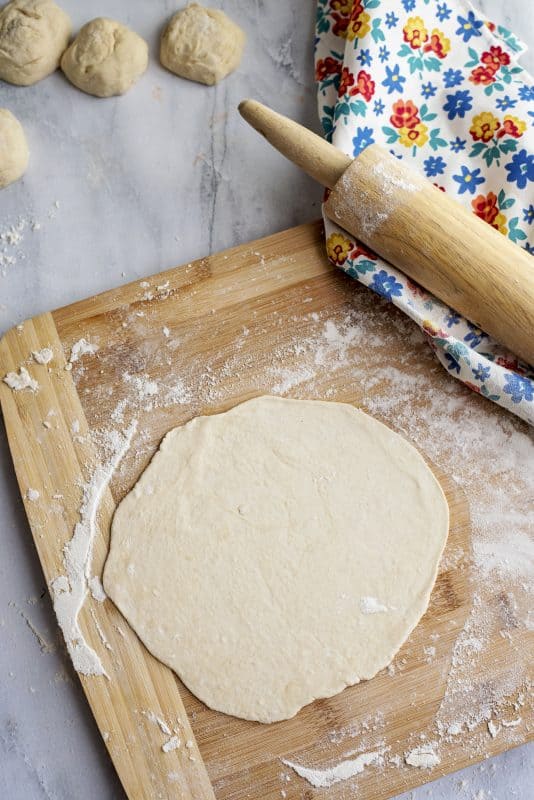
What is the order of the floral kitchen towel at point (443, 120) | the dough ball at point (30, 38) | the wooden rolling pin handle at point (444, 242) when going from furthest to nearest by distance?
the dough ball at point (30, 38)
the floral kitchen towel at point (443, 120)
the wooden rolling pin handle at point (444, 242)

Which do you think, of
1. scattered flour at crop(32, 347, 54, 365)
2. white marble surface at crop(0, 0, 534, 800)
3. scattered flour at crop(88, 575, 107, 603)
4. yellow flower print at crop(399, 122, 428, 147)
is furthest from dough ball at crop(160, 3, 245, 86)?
scattered flour at crop(88, 575, 107, 603)

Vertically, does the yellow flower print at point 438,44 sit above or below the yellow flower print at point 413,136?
above

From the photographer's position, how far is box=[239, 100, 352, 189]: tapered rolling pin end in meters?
1.27

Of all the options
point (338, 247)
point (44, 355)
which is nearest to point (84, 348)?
point (44, 355)

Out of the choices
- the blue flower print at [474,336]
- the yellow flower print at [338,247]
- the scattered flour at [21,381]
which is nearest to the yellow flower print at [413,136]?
the yellow flower print at [338,247]

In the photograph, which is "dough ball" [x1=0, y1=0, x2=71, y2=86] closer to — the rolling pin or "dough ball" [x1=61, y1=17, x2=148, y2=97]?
"dough ball" [x1=61, y1=17, x2=148, y2=97]

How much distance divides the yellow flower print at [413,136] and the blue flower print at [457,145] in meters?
0.05

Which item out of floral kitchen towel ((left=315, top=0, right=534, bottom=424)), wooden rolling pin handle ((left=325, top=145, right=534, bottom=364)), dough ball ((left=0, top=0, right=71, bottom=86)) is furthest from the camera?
dough ball ((left=0, top=0, right=71, bottom=86))

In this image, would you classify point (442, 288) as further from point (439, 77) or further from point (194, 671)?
point (194, 671)

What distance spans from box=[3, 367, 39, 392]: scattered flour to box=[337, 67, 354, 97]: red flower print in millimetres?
802

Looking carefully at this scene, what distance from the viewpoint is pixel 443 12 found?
4.59 ft

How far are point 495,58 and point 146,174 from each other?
0.72 metres

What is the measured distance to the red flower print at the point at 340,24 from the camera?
4.79 feet

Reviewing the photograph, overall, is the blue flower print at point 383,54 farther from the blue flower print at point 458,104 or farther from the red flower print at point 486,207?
the red flower print at point 486,207
